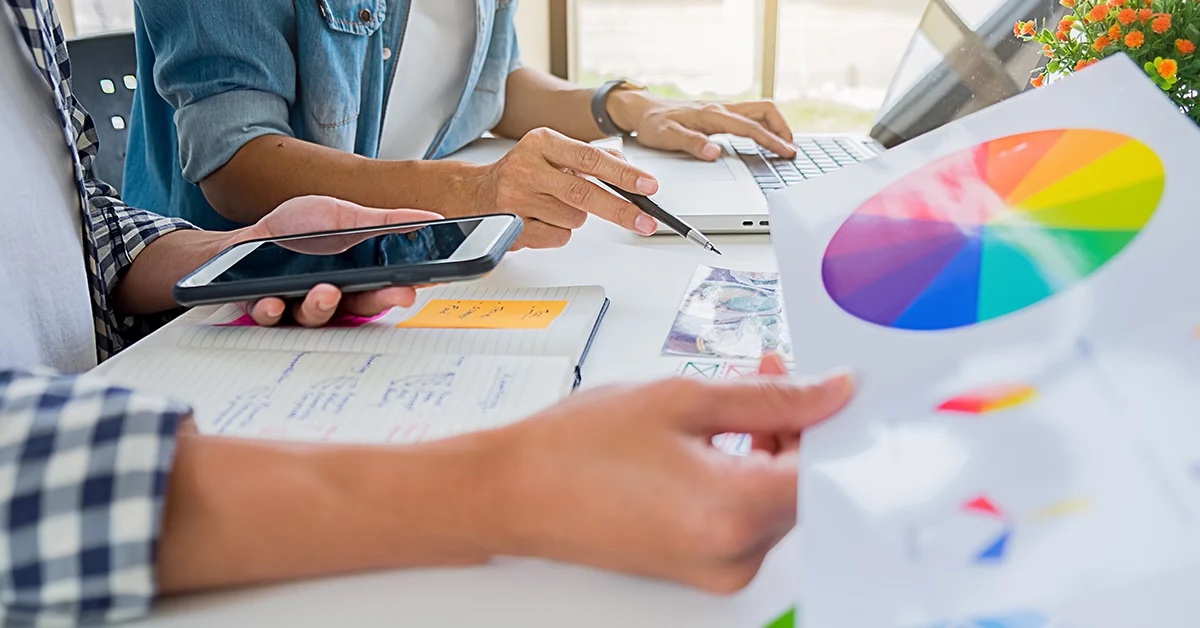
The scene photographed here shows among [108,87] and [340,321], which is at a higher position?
[108,87]

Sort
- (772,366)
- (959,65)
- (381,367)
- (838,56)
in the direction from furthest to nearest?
(838,56)
(959,65)
(381,367)
(772,366)

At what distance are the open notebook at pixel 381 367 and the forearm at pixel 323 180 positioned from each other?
198 millimetres

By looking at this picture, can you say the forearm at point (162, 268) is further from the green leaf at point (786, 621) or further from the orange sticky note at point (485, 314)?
the green leaf at point (786, 621)

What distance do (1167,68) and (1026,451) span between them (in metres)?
0.49

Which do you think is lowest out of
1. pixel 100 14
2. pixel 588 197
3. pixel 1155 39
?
pixel 588 197

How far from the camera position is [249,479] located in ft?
1.28

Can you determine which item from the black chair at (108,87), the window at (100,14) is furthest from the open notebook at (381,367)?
the window at (100,14)

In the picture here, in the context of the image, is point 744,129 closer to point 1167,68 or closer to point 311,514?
point 1167,68

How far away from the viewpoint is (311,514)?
387 millimetres

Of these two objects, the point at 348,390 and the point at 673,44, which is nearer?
the point at 348,390

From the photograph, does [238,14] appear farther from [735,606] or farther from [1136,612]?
[1136,612]

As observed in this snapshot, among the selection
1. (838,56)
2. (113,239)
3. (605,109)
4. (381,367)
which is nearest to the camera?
(381,367)

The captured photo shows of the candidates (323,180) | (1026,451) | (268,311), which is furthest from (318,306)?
(1026,451)

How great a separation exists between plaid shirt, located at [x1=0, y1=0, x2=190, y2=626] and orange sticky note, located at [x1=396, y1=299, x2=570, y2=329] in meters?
0.28
